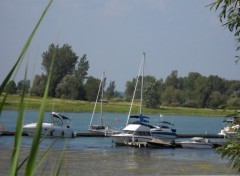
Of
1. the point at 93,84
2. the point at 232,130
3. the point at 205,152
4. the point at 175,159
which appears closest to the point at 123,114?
the point at 93,84

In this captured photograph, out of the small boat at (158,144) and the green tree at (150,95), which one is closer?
the small boat at (158,144)

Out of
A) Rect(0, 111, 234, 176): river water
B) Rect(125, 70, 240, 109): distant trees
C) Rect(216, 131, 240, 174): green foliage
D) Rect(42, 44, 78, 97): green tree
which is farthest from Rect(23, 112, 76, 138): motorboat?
Rect(125, 70, 240, 109): distant trees

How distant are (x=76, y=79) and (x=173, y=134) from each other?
6369 centimetres

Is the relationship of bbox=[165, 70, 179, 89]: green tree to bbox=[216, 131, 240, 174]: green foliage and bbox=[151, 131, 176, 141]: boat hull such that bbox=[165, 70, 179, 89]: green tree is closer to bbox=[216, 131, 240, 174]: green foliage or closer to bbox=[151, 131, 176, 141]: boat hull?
bbox=[151, 131, 176, 141]: boat hull

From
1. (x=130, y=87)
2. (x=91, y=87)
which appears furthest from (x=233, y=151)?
(x=130, y=87)

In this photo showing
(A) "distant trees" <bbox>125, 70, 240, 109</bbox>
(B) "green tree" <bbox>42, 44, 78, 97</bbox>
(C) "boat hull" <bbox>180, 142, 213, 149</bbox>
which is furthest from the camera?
(A) "distant trees" <bbox>125, 70, 240, 109</bbox>

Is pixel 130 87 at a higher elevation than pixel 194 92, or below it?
→ higher

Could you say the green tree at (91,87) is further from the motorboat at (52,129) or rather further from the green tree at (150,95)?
the motorboat at (52,129)

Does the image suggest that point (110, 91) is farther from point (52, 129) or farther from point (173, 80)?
point (52, 129)

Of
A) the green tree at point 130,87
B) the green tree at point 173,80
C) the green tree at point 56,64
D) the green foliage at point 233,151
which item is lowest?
the green foliage at point 233,151

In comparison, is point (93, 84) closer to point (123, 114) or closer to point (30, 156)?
point (123, 114)

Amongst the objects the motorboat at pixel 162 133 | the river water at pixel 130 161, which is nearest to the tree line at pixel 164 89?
the motorboat at pixel 162 133

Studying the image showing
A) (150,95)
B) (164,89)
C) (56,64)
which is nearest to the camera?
(56,64)

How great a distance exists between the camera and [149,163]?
112 feet
